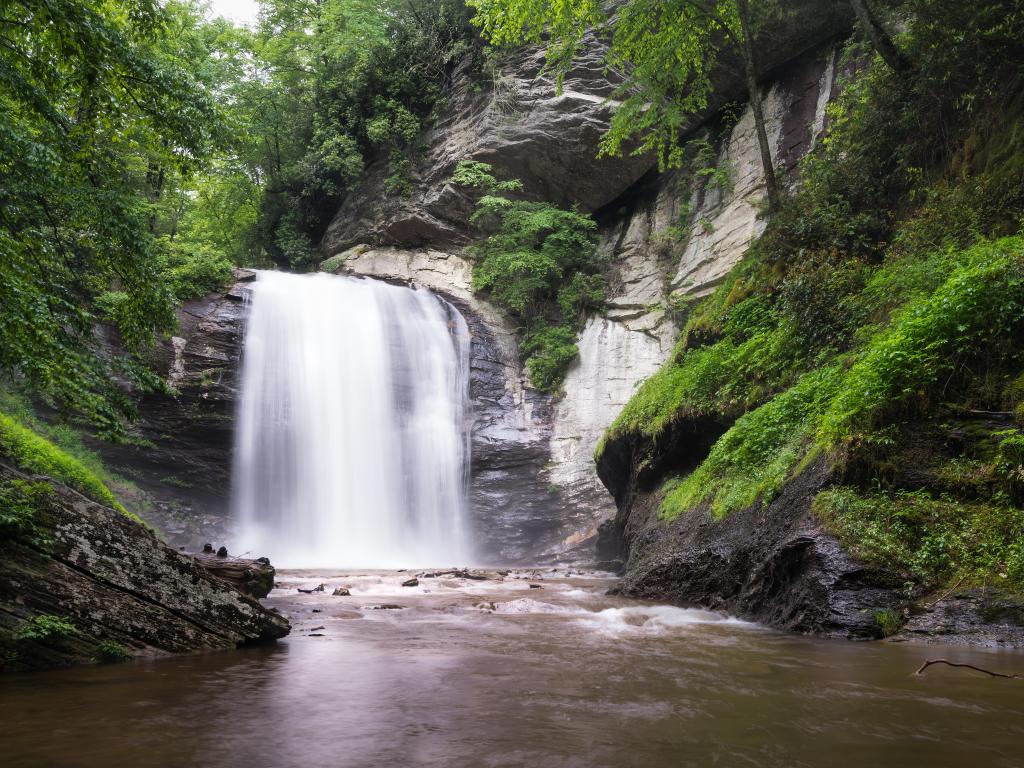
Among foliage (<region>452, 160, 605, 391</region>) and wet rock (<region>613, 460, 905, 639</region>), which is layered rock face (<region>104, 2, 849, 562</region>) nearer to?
foliage (<region>452, 160, 605, 391</region>)

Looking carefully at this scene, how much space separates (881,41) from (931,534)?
855 centimetres

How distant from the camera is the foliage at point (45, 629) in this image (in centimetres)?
362

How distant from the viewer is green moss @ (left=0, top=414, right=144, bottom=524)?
6.58m

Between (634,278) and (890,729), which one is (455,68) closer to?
(634,278)

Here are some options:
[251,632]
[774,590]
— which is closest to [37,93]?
[251,632]

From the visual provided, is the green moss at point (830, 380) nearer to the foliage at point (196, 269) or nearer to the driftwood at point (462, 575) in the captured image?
the driftwood at point (462, 575)

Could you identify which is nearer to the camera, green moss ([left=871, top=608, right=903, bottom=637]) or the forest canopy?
green moss ([left=871, top=608, right=903, bottom=637])

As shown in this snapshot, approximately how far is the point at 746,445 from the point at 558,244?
50.7 feet

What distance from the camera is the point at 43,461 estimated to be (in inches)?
275

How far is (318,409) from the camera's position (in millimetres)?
18391

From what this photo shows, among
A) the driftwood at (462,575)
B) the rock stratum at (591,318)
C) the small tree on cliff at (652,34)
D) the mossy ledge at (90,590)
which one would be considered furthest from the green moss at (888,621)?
the small tree on cliff at (652,34)

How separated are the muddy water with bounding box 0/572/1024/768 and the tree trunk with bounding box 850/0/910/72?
9482mm

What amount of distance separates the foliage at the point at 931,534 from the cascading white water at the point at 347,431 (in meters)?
12.8

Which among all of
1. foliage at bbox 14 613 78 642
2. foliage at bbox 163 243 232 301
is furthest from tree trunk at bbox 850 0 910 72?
foliage at bbox 163 243 232 301
